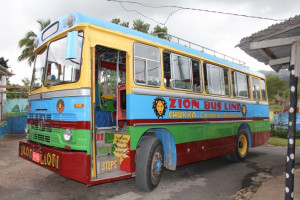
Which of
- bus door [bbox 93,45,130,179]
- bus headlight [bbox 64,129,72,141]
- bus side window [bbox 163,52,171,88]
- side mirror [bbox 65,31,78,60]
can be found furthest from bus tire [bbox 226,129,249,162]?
side mirror [bbox 65,31,78,60]

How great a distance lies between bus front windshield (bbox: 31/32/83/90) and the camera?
432 cm

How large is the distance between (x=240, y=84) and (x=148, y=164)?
5000 millimetres

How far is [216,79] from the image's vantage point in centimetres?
711

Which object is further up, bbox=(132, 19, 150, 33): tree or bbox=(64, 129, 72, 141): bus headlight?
bbox=(132, 19, 150, 33): tree

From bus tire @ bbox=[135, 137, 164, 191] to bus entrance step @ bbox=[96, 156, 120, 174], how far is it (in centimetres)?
39

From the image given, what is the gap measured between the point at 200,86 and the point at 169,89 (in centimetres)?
130

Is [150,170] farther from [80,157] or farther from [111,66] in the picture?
[111,66]


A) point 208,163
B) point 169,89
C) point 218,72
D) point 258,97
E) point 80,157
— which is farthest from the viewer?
point 258,97

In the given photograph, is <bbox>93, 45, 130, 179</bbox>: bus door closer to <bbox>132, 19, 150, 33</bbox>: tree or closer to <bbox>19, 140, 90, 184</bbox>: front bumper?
<bbox>19, 140, 90, 184</bbox>: front bumper

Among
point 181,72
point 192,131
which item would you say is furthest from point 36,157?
point 181,72

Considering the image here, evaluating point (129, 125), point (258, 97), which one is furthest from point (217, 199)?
point (258, 97)

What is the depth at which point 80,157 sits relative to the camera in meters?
3.98

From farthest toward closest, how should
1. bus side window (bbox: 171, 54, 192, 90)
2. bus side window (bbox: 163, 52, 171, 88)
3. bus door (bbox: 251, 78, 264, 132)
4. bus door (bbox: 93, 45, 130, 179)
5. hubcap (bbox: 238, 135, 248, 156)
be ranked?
bus door (bbox: 251, 78, 264, 132)
hubcap (bbox: 238, 135, 248, 156)
bus side window (bbox: 171, 54, 192, 90)
bus side window (bbox: 163, 52, 171, 88)
bus door (bbox: 93, 45, 130, 179)

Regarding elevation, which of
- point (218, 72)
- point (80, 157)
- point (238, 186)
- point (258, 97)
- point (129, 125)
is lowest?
point (238, 186)
